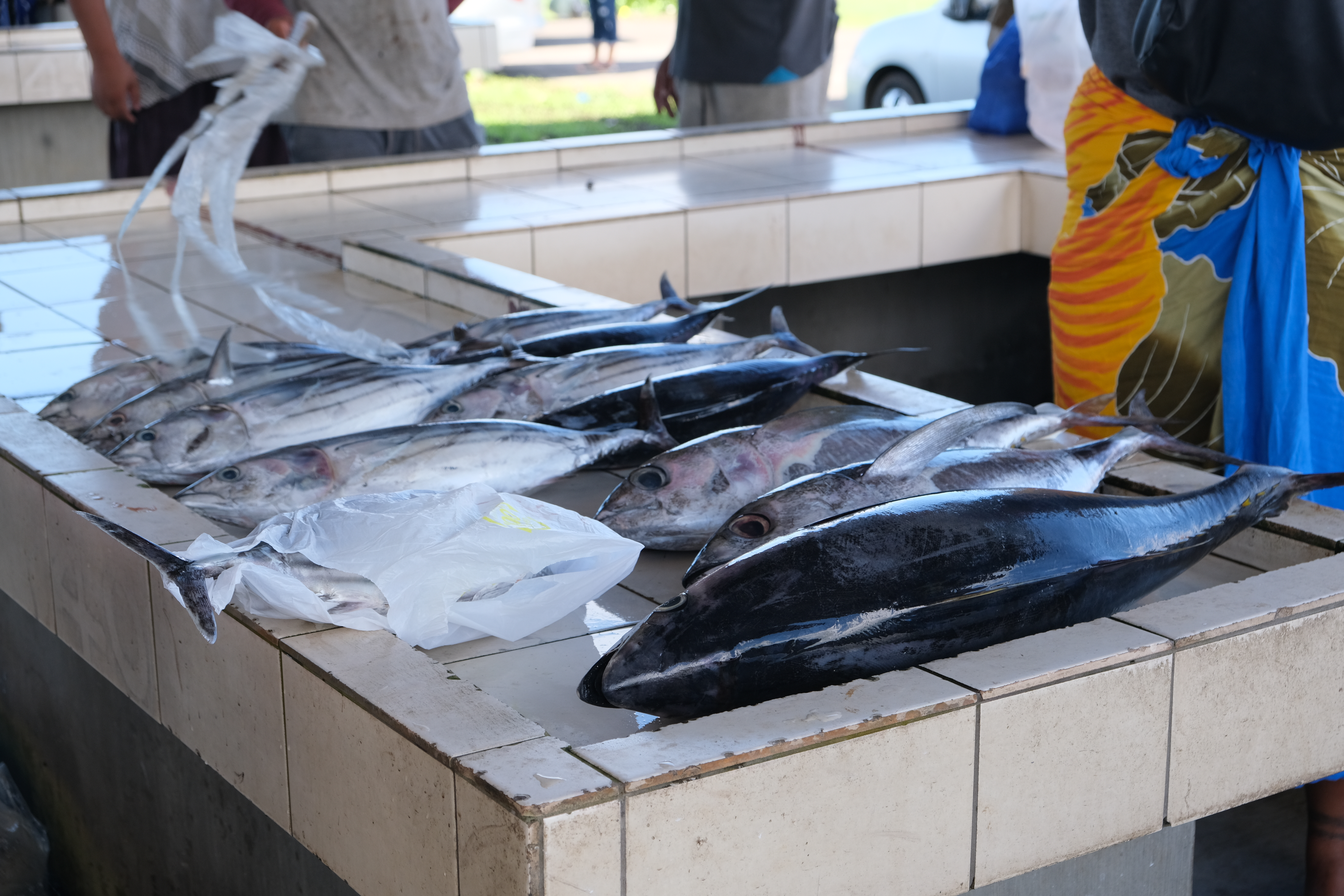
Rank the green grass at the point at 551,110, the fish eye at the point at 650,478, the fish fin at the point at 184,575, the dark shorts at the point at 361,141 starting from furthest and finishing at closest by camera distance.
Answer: the green grass at the point at 551,110, the dark shorts at the point at 361,141, the fish eye at the point at 650,478, the fish fin at the point at 184,575

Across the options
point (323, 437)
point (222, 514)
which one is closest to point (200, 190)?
point (323, 437)

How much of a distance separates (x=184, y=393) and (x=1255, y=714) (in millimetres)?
2108

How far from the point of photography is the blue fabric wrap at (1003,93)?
289 inches

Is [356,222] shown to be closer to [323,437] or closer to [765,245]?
[765,245]

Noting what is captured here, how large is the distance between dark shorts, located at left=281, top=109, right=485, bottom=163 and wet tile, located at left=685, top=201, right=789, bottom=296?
4.63 ft

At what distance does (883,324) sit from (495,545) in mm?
4774

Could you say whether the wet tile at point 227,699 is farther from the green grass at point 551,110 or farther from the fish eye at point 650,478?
the green grass at point 551,110

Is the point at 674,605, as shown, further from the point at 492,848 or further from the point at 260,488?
the point at 260,488

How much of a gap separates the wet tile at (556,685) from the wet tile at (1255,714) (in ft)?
2.40

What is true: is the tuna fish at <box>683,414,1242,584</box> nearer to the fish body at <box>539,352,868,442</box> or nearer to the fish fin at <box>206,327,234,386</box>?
the fish body at <box>539,352,868,442</box>

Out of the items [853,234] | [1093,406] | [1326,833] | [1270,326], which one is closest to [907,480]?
[1093,406]

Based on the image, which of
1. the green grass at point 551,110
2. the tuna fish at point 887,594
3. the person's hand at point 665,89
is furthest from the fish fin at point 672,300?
the green grass at point 551,110

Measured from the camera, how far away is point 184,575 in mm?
1965

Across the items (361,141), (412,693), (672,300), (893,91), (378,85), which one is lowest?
(412,693)
